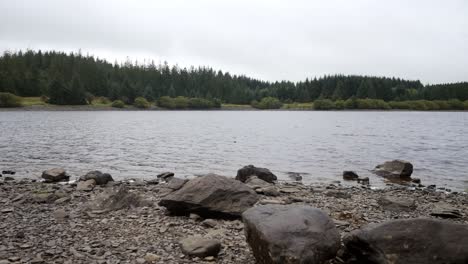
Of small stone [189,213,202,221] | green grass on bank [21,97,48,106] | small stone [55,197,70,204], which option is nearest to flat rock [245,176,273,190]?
small stone [189,213,202,221]

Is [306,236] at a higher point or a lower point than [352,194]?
higher

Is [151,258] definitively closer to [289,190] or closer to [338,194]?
[289,190]

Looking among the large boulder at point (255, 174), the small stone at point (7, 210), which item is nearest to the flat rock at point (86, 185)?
the small stone at point (7, 210)

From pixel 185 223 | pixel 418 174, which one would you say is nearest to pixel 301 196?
pixel 185 223

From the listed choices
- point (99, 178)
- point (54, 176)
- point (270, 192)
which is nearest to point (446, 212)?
point (270, 192)

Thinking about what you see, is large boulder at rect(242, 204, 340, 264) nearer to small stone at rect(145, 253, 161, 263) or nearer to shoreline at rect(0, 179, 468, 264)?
shoreline at rect(0, 179, 468, 264)

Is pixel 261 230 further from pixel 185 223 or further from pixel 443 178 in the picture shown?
pixel 443 178

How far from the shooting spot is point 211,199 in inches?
525

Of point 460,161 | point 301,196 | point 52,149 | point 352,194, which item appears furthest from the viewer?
point 52,149

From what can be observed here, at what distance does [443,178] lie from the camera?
1061 inches

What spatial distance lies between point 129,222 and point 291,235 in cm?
677

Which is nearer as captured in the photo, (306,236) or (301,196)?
(306,236)

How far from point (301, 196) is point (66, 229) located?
35.5 ft

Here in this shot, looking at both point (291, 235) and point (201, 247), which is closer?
point (291, 235)
